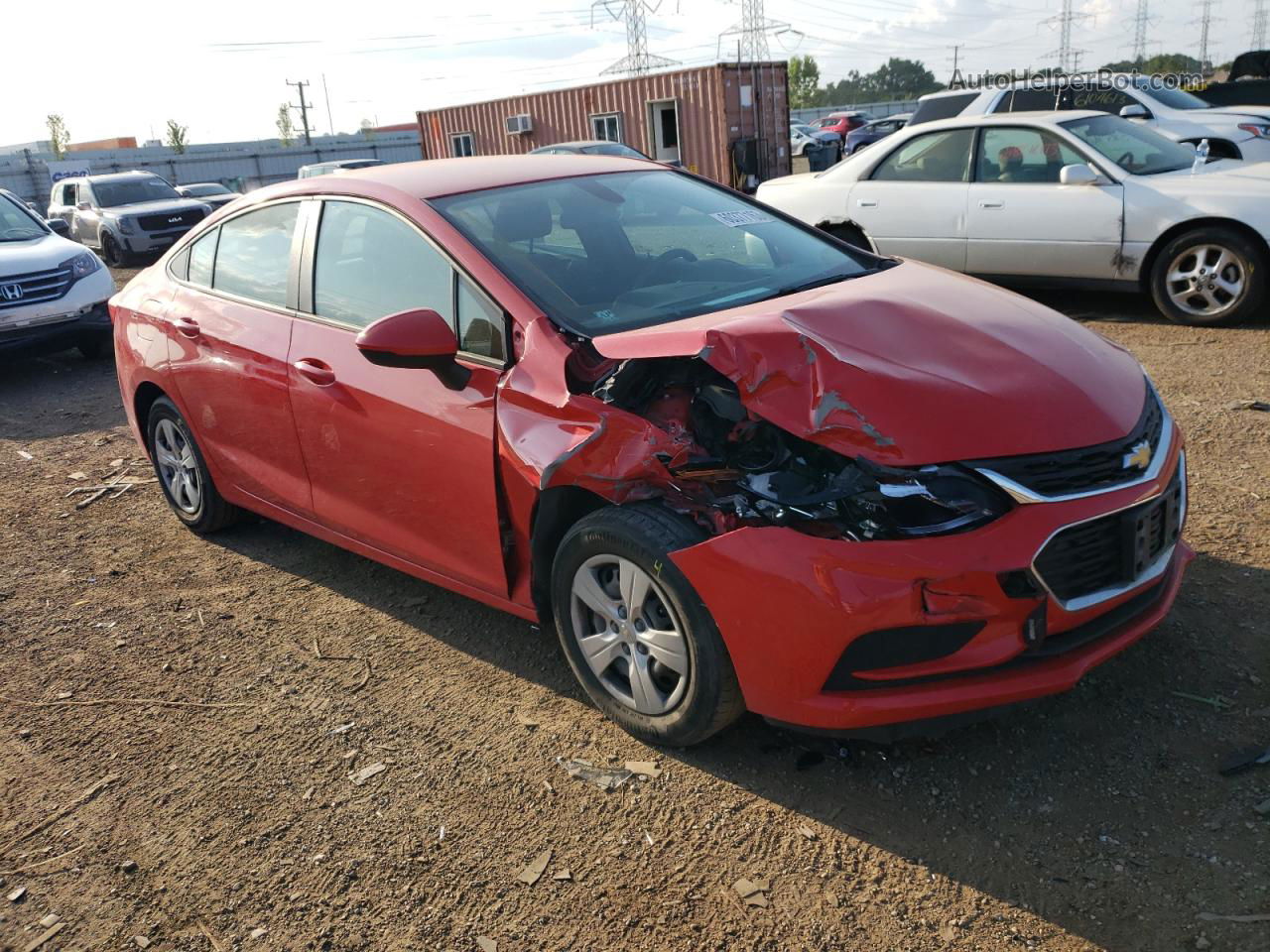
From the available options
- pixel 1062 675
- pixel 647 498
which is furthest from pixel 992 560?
pixel 647 498

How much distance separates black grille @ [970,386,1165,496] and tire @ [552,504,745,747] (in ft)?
2.68

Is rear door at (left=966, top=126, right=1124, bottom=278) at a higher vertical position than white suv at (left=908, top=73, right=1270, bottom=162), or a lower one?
lower

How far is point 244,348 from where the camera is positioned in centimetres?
425

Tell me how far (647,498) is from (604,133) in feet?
77.3

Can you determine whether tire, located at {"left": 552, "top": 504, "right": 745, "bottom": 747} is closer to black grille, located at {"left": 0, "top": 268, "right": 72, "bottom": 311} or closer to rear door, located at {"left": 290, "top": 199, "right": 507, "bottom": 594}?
rear door, located at {"left": 290, "top": 199, "right": 507, "bottom": 594}

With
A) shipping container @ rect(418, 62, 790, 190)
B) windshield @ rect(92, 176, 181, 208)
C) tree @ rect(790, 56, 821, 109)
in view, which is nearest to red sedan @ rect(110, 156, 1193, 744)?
windshield @ rect(92, 176, 181, 208)

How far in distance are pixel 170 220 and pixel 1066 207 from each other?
1523 centimetres

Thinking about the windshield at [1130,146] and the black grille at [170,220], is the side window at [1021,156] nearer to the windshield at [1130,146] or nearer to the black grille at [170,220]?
the windshield at [1130,146]

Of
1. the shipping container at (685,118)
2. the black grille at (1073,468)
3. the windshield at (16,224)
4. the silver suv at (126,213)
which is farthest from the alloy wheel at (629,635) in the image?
the shipping container at (685,118)

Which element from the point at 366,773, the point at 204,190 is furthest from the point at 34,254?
the point at 204,190

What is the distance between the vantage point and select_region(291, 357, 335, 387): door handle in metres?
3.82

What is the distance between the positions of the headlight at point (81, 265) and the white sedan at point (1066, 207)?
21.3 ft

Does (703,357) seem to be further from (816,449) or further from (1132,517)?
(1132,517)

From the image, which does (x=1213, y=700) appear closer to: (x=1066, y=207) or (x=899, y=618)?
(x=899, y=618)
